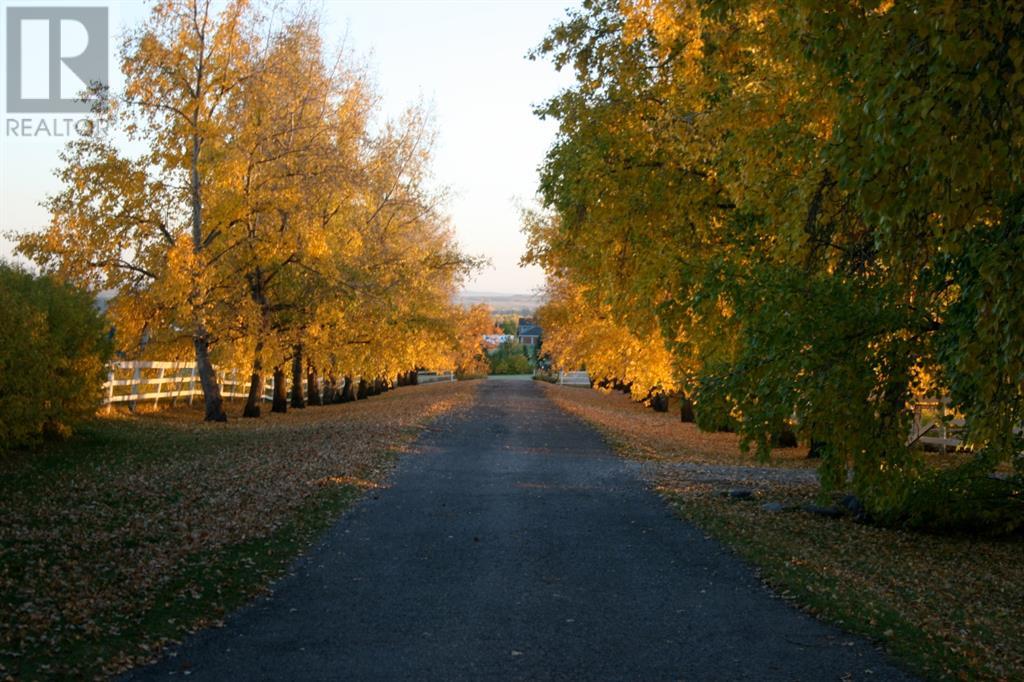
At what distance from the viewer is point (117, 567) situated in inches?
388

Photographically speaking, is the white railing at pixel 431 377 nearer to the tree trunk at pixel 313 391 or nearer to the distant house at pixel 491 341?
the distant house at pixel 491 341

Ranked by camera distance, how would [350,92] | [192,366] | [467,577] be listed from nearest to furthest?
[467,577] < [350,92] < [192,366]

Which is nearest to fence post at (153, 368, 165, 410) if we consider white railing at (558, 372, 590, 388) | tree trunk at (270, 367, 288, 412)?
tree trunk at (270, 367, 288, 412)

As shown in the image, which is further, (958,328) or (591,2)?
(591,2)

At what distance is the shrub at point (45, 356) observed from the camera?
1744 centimetres

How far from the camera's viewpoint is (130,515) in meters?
12.9

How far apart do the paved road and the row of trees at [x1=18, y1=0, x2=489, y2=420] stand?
15375 millimetres

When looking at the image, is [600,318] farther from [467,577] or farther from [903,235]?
[903,235]

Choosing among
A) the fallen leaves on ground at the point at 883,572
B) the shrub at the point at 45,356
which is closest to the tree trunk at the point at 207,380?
the shrub at the point at 45,356

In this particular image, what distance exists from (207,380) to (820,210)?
23.7 meters

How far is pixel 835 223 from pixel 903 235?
8.95 feet

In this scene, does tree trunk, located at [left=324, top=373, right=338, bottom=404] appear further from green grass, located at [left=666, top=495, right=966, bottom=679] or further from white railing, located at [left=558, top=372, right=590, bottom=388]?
green grass, located at [left=666, top=495, right=966, bottom=679]

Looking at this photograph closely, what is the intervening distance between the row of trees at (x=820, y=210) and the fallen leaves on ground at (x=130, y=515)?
5804 millimetres

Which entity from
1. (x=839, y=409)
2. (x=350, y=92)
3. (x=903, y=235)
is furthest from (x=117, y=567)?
(x=350, y=92)
